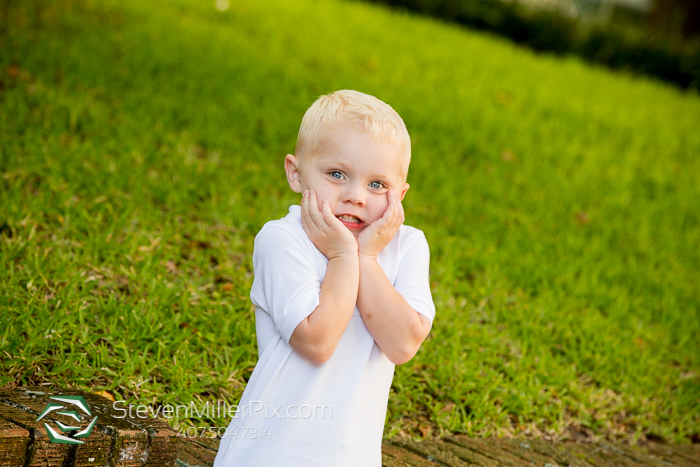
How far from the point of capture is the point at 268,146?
4758 millimetres

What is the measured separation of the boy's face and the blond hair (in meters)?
0.02

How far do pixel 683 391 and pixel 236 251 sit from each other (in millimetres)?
2612

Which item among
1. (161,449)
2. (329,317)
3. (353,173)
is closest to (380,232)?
(353,173)

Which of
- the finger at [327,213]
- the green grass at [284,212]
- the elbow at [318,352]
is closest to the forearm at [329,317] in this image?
the elbow at [318,352]

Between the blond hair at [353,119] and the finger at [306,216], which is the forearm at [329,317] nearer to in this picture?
the finger at [306,216]

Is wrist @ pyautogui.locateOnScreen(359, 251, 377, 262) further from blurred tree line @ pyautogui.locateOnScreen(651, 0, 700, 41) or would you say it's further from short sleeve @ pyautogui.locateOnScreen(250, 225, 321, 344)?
blurred tree line @ pyautogui.locateOnScreen(651, 0, 700, 41)

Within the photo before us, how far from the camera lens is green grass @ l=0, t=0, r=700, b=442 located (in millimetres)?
2764

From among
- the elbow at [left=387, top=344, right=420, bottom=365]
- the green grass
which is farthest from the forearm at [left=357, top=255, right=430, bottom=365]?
the green grass

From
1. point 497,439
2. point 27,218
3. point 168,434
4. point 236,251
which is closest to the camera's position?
point 168,434

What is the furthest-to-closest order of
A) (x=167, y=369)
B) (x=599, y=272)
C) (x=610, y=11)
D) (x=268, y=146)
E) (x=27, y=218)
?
(x=610, y=11) → (x=268, y=146) → (x=599, y=272) → (x=27, y=218) → (x=167, y=369)

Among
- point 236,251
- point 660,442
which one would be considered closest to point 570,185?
point 660,442

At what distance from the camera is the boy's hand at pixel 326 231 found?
5.21ft

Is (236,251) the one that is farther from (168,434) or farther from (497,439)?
(168,434)

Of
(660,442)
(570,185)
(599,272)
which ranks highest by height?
(570,185)
